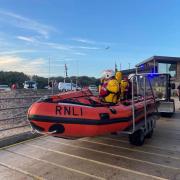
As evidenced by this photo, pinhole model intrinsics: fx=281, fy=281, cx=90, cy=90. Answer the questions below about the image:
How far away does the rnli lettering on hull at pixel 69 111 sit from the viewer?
5328 millimetres

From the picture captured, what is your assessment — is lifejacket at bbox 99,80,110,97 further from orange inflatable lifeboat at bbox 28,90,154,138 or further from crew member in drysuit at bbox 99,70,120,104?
orange inflatable lifeboat at bbox 28,90,154,138

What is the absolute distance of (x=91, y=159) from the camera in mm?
5703

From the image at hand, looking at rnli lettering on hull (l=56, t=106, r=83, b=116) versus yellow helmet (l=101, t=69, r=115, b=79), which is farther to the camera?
yellow helmet (l=101, t=69, r=115, b=79)

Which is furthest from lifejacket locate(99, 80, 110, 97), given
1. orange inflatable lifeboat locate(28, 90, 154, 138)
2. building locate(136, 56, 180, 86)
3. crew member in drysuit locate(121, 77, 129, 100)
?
building locate(136, 56, 180, 86)

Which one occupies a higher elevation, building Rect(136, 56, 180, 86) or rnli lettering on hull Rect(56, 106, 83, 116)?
building Rect(136, 56, 180, 86)

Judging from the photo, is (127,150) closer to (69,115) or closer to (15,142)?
(69,115)

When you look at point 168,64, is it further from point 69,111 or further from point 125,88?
point 69,111

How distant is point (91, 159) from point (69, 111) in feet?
3.74

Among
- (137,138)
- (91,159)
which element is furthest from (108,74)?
(91,159)

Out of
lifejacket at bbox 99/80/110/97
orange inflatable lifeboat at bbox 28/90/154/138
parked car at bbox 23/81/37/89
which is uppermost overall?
parked car at bbox 23/81/37/89

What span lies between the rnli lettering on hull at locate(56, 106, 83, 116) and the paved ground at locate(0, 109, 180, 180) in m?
0.98

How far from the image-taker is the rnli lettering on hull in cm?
533

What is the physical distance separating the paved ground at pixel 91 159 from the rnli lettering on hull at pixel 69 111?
0.98 metres

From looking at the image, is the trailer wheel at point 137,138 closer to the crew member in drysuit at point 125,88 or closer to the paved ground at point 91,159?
the paved ground at point 91,159
